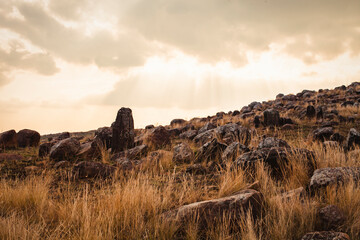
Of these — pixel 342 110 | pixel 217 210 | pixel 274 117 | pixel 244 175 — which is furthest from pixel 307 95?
pixel 217 210

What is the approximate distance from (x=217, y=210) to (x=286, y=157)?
7.83 ft

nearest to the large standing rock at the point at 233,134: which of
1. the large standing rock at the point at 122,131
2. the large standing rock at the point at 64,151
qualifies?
the large standing rock at the point at 122,131

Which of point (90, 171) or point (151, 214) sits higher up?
point (90, 171)

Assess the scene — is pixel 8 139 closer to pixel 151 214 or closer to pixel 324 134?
pixel 151 214

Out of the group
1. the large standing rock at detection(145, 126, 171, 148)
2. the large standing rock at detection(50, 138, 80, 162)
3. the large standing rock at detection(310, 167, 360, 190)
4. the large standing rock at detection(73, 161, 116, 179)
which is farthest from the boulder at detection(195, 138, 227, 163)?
the large standing rock at detection(50, 138, 80, 162)

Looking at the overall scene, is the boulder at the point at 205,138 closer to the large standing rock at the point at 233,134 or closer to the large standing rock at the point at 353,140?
the large standing rock at the point at 233,134

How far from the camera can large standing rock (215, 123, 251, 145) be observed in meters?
8.61

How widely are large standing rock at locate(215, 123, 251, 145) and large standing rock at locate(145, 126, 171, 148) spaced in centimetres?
228

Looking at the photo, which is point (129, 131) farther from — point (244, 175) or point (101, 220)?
point (101, 220)

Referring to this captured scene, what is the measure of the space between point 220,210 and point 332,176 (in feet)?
6.37

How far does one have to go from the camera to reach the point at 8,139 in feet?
35.5

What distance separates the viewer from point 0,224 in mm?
2742

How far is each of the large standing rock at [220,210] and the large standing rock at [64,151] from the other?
6352 mm

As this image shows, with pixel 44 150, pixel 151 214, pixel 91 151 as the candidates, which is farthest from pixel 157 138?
pixel 151 214
